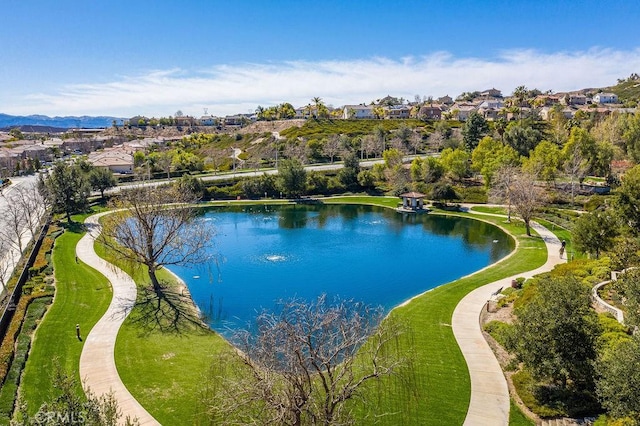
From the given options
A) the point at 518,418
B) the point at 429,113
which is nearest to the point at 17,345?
the point at 518,418

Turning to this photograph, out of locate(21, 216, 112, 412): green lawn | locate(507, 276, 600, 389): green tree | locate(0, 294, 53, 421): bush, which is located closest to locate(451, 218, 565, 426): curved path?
locate(507, 276, 600, 389): green tree

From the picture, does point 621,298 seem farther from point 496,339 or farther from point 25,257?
point 25,257

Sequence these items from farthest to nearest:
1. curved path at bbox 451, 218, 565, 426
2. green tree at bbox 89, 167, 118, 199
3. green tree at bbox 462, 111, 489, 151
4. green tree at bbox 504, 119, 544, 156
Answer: green tree at bbox 462, 111, 489, 151, green tree at bbox 504, 119, 544, 156, green tree at bbox 89, 167, 118, 199, curved path at bbox 451, 218, 565, 426

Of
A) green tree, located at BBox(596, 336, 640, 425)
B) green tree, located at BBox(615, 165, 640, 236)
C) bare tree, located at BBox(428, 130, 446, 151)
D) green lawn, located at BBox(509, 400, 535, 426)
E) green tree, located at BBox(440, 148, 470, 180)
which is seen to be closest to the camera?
green tree, located at BBox(596, 336, 640, 425)

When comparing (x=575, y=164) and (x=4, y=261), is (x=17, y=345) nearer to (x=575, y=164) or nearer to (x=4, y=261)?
(x=4, y=261)

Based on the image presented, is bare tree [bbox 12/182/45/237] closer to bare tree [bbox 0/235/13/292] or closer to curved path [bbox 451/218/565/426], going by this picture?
bare tree [bbox 0/235/13/292]

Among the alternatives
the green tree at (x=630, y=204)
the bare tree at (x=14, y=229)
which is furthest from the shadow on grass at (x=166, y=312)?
the green tree at (x=630, y=204)

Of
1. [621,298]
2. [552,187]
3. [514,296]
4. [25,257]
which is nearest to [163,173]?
[25,257]

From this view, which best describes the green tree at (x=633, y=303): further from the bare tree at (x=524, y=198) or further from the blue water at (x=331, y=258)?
the bare tree at (x=524, y=198)
